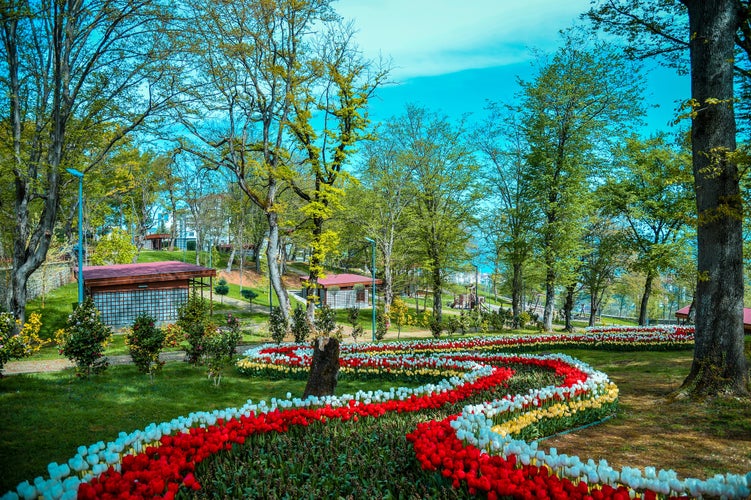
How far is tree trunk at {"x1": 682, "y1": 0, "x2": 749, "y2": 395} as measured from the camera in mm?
7316

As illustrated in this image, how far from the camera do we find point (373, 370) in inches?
444

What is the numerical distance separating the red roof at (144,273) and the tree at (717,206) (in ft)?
63.7

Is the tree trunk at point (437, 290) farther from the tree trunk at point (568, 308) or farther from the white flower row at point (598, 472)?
the white flower row at point (598, 472)

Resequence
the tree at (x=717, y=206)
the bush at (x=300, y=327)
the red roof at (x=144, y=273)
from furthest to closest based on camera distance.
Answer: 1. the red roof at (x=144, y=273)
2. the bush at (x=300, y=327)
3. the tree at (x=717, y=206)

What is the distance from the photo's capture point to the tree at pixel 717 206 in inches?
288

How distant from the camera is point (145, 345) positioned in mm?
10562

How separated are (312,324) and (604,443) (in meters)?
16.0

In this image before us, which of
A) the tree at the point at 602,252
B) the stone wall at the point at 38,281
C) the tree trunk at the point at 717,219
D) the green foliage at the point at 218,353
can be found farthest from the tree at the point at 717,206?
the stone wall at the point at 38,281

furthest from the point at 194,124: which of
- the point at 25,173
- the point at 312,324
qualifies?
the point at 312,324

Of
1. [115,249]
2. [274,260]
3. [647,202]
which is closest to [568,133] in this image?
[647,202]

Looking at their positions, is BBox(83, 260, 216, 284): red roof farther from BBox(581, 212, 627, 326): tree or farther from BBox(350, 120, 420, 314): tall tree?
BBox(581, 212, 627, 326): tree

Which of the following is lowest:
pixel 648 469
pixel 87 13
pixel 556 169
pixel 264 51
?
pixel 648 469

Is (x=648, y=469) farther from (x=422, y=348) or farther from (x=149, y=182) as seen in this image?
(x=149, y=182)

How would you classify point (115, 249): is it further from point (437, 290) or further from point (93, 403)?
point (93, 403)
